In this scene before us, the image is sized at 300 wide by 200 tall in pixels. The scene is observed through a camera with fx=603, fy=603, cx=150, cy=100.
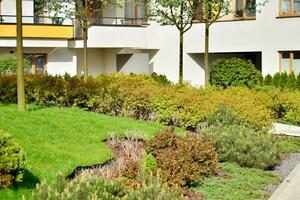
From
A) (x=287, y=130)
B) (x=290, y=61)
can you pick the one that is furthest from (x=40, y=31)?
(x=287, y=130)

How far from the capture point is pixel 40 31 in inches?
1141

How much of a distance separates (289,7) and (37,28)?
1180cm

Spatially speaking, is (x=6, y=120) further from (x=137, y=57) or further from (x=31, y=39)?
(x=137, y=57)

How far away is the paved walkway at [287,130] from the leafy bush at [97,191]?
9.14m

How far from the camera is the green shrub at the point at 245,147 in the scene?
11.1 meters

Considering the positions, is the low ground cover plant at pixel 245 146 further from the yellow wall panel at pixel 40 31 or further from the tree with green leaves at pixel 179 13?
the yellow wall panel at pixel 40 31

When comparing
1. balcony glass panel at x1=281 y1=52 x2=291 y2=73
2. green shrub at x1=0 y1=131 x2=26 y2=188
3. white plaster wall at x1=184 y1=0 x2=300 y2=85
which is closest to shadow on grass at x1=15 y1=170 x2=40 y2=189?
green shrub at x1=0 y1=131 x2=26 y2=188

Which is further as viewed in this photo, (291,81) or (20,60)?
(291,81)

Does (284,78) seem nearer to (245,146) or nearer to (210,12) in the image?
(210,12)

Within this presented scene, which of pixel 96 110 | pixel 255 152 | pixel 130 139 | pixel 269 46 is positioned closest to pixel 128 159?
pixel 130 139

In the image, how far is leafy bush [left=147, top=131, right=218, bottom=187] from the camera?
8.99m

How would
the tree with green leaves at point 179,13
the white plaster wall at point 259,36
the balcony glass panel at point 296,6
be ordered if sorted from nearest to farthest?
the tree with green leaves at point 179,13
the balcony glass panel at point 296,6
the white plaster wall at point 259,36

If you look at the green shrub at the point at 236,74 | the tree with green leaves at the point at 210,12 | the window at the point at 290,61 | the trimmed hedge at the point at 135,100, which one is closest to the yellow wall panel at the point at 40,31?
the tree with green leaves at the point at 210,12

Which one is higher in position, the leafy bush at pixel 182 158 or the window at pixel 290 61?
the window at pixel 290 61
